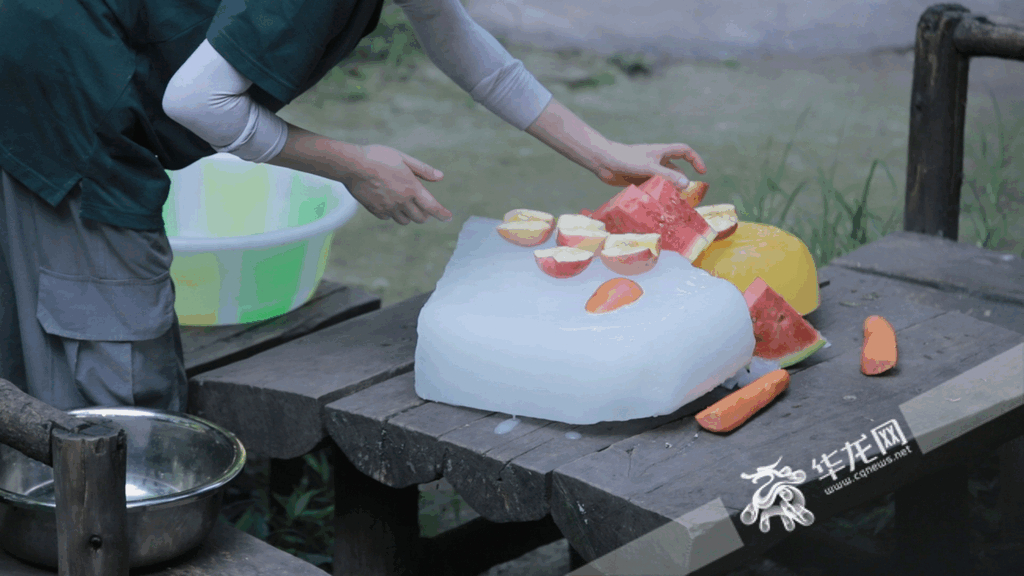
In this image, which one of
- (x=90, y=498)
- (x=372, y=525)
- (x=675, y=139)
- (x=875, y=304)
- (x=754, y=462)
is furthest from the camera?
(x=675, y=139)

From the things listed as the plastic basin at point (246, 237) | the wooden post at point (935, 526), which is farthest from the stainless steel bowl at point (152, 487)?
the wooden post at point (935, 526)

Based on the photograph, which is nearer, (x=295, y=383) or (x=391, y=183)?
(x=391, y=183)

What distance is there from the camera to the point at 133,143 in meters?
1.85

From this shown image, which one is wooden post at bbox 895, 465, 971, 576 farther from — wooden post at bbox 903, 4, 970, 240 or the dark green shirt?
the dark green shirt

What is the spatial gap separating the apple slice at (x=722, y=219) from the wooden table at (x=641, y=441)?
29 cm

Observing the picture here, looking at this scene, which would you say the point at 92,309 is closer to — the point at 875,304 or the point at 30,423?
the point at 30,423

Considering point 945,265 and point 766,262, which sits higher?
point 766,262

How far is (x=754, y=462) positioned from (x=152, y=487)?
1065 millimetres

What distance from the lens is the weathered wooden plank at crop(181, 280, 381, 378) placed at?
2.29m

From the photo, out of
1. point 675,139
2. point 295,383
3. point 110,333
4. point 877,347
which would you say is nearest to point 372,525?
point 295,383

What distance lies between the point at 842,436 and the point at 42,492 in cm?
135

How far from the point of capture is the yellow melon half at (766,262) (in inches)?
79.0

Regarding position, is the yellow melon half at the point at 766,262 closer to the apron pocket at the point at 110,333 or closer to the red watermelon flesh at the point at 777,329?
the red watermelon flesh at the point at 777,329

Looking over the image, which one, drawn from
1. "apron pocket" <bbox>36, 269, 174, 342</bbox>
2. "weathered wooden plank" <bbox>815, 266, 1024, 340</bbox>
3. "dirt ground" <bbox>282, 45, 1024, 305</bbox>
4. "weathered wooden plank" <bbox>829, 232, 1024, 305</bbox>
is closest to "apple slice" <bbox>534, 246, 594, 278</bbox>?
"weathered wooden plank" <bbox>815, 266, 1024, 340</bbox>
